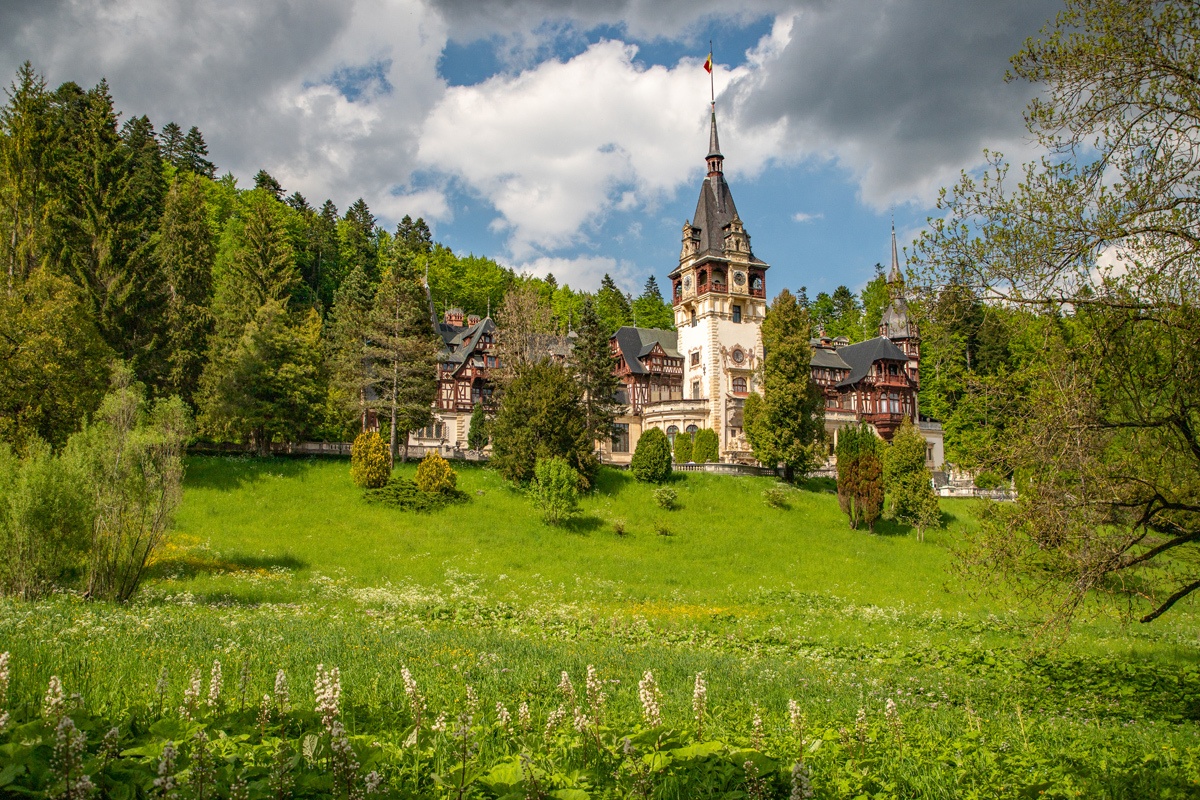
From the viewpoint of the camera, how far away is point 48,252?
33.8m

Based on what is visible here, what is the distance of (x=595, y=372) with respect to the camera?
48.0 meters

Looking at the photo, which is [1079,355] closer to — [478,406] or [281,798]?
[281,798]

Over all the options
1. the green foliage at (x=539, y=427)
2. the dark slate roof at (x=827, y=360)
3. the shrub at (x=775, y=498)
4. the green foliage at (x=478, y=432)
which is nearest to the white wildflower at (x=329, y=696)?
the green foliage at (x=539, y=427)

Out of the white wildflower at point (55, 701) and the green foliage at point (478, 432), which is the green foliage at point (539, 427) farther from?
the white wildflower at point (55, 701)

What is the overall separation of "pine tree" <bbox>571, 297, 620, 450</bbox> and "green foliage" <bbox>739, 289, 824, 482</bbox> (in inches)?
391

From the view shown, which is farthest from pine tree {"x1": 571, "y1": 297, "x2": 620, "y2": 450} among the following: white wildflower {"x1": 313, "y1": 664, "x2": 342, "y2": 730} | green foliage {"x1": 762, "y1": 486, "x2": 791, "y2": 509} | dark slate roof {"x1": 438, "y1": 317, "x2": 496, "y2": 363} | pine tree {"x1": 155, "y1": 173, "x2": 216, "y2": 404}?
white wildflower {"x1": 313, "y1": 664, "x2": 342, "y2": 730}

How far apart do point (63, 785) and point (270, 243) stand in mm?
49109

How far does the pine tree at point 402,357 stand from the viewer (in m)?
42.1

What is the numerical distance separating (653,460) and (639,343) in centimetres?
2491

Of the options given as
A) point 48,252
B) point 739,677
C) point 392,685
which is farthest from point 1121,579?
point 48,252

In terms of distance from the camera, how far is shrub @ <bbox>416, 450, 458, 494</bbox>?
36.4 m

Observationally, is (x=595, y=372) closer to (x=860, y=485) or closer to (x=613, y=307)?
(x=860, y=485)

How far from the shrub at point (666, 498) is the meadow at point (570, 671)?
6.11 metres

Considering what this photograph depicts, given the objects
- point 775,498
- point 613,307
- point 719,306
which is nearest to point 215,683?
point 775,498
